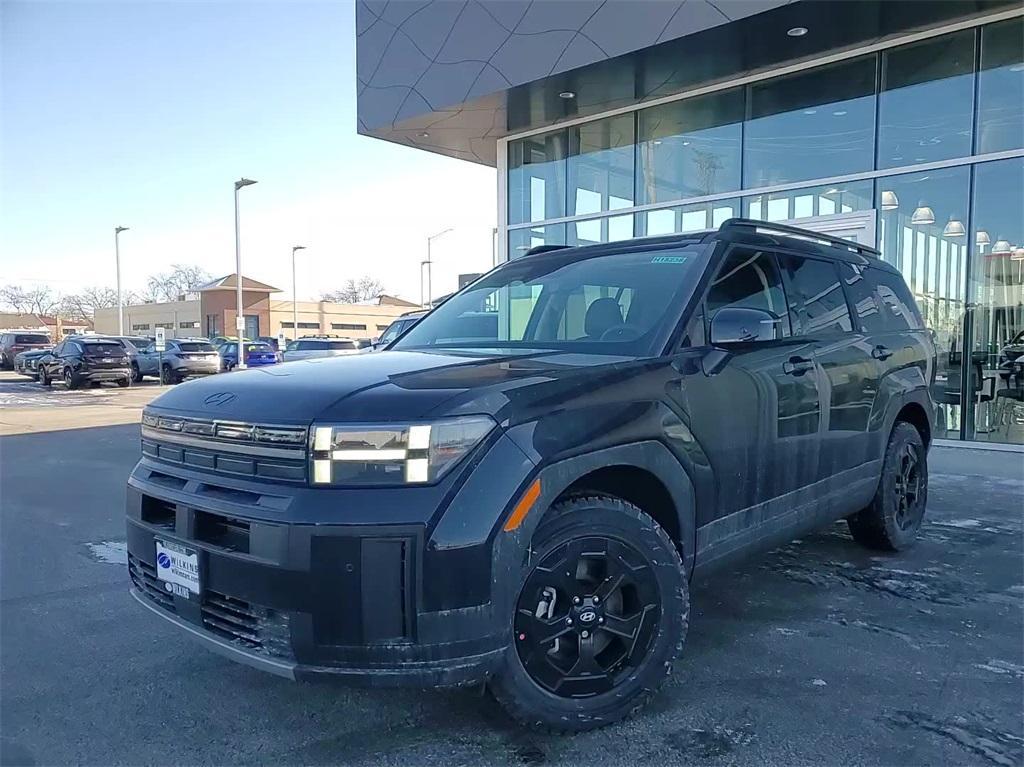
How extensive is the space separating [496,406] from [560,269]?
1785mm

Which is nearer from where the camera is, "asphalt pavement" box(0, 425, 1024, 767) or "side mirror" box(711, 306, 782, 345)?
"asphalt pavement" box(0, 425, 1024, 767)

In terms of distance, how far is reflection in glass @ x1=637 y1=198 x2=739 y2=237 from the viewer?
38.7 feet

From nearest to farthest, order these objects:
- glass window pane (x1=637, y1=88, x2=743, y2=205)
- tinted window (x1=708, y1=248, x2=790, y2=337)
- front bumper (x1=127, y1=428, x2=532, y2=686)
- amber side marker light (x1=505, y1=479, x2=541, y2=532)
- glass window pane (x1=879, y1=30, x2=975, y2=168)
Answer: front bumper (x1=127, y1=428, x2=532, y2=686), amber side marker light (x1=505, y1=479, x2=541, y2=532), tinted window (x1=708, y1=248, x2=790, y2=337), glass window pane (x1=879, y1=30, x2=975, y2=168), glass window pane (x1=637, y1=88, x2=743, y2=205)

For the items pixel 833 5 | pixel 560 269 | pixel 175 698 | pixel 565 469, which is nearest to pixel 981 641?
pixel 565 469

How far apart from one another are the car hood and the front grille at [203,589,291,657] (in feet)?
2.07

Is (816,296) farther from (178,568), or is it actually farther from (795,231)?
(178,568)

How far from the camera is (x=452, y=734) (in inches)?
108

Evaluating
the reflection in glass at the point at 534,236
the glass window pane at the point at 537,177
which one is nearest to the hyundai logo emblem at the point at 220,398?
the reflection in glass at the point at 534,236

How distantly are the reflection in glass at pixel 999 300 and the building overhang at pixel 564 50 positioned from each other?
86.0 inches

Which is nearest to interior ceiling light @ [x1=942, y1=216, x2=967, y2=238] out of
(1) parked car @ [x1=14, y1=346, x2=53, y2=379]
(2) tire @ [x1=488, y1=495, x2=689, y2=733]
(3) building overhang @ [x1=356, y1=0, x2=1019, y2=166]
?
(3) building overhang @ [x1=356, y1=0, x2=1019, y2=166]

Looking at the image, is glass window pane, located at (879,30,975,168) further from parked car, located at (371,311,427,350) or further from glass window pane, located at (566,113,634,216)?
parked car, located at (371,311,427,350)

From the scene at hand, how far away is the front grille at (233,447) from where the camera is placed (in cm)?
246

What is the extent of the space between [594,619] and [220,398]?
1.63 metres

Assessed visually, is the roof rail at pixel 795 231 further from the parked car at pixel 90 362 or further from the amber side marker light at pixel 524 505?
the parked car at pixel 90 362
